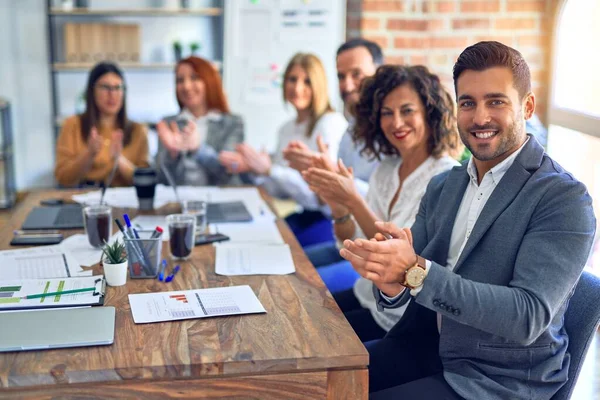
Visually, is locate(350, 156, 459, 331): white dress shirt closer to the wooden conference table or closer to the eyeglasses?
the wooden conference table

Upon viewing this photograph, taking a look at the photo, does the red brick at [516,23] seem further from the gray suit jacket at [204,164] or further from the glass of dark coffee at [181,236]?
the glass of dark coffee at [181,236]

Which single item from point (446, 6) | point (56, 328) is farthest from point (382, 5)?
point (56, 328)

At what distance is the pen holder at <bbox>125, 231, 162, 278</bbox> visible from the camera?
5.68ft

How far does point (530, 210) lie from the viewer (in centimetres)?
140

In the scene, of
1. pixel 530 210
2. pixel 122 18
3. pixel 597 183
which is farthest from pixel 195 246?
pixel 122 18

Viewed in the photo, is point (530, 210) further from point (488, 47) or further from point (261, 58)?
point (261, 58)

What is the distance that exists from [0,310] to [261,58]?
3889 millimetres

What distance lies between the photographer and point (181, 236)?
190 centimetres

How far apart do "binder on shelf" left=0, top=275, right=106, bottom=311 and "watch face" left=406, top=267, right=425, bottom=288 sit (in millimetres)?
672

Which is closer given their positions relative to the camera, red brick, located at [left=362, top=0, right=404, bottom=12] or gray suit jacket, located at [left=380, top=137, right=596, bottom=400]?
gray suit jacket, located at [left=380, top=137, right=596, bottom=400]

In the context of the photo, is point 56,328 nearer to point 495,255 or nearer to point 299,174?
point 495,255

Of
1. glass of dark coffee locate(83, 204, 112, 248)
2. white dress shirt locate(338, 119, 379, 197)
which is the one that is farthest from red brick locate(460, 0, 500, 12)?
glass of dark coffee locate(83, 204, 112, 248)

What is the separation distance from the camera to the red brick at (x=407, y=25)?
3.64 metres

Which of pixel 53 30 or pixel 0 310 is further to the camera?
pixel 53 30
